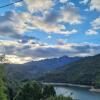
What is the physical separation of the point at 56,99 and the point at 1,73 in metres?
→ 33.6

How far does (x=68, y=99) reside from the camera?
258 ft

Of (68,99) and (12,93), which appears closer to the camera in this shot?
(68,99)

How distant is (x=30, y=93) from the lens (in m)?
96.4

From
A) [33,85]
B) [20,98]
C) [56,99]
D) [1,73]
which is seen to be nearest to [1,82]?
[1,73]

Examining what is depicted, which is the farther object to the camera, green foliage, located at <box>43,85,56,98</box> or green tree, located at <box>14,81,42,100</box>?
green foliage, located at <box>43,85,56,98</box>

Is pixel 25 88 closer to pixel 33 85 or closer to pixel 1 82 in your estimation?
pixel 33 85

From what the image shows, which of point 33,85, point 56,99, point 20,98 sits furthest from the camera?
point 33,85

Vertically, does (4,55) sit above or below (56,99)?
above

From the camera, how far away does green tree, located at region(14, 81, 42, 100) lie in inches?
3730

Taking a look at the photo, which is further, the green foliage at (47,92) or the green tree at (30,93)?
the green foliage at (47,92)

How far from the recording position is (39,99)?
98.4 meters

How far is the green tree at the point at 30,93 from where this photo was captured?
94744mm

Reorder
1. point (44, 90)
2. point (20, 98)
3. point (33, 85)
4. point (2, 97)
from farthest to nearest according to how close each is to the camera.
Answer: point (44, 90)
point (33, 85)
point (20, 98)
point (2, 97)

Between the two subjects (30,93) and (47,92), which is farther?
(47,92)
